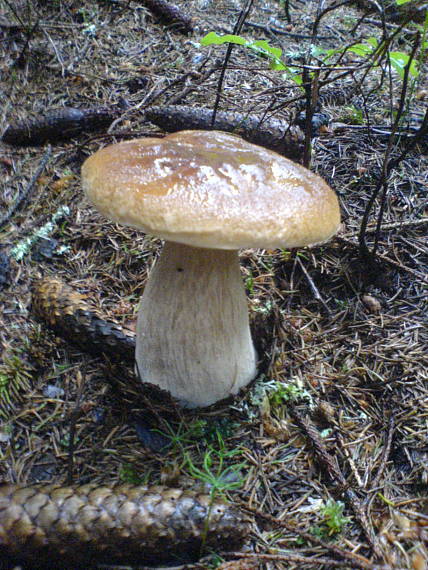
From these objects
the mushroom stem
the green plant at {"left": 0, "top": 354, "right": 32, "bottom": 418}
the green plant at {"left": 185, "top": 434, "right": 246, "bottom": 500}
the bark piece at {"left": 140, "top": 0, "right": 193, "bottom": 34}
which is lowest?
the green plant at {"left": 0, "top": 354, "right": 32, "bottom": 418}

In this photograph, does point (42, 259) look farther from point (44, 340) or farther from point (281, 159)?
point (281, 159)

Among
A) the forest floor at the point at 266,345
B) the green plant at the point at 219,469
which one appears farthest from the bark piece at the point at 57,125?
the green plant at the point at 219,469

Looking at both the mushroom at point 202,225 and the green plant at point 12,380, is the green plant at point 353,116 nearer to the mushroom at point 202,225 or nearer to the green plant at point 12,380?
the mushroom at point 202,225

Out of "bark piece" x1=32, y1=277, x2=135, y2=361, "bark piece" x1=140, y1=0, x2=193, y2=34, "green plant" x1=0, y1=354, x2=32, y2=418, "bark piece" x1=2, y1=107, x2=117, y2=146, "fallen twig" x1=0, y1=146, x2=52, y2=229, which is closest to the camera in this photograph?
"green plant" x1=0, y1=354, x2=32, y2=418

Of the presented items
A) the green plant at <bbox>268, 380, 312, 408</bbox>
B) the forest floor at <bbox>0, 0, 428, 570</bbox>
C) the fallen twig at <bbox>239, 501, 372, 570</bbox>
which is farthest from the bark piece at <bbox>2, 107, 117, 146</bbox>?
the fallen twig at <bbox>239, 501, 372, 570</bbox>

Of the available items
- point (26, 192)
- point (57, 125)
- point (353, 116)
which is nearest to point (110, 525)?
point (26, 192)

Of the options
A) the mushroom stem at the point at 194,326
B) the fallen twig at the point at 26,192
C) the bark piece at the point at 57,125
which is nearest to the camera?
the mushroom stem at the point at 194,326

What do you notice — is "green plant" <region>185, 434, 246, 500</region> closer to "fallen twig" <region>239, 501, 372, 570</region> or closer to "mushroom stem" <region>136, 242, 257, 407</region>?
"fallen twig" <region>239, 501, 372, 570</region>
